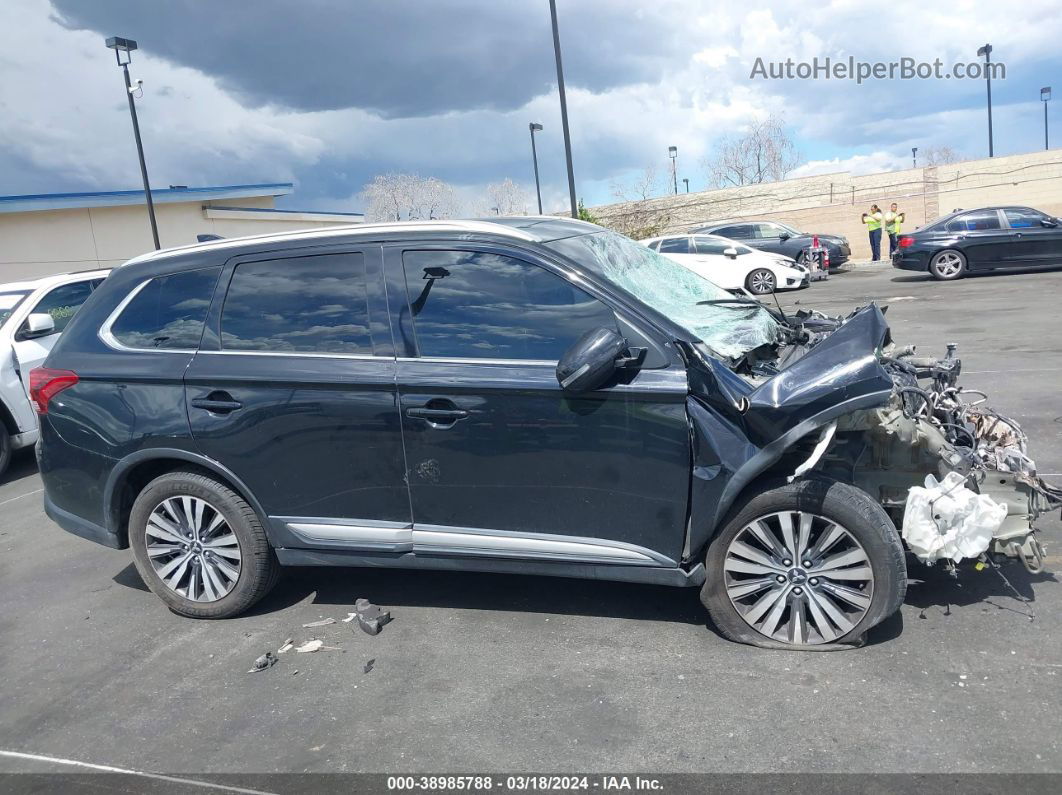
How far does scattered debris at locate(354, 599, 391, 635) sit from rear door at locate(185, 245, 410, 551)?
1.26ft

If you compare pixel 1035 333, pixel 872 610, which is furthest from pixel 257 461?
pixel 1035 333

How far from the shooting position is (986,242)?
18312mm

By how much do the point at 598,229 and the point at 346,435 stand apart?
1.86m

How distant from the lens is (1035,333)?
10602mm

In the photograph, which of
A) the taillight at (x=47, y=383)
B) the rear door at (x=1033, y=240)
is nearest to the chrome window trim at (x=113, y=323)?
the taillight at (x=47, y=383)

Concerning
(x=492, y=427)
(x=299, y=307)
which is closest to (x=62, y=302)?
(x=299, y=307)

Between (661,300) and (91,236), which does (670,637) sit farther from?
(91,236)

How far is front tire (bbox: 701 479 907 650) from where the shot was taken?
354 centimetres

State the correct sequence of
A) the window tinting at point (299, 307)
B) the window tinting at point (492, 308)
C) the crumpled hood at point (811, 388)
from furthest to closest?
1. the window tinting at point (299, 307)
2. the window tinting at point (492, 308)
3. the crumpled hood at point (811, 388)

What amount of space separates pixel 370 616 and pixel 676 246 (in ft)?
60.5

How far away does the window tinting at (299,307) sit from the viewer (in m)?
4.15

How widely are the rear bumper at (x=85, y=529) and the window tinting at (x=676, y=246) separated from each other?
714 inches

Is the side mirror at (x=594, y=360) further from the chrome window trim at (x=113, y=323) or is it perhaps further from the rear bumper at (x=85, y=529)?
the rear bumper at (x=85, y=529)

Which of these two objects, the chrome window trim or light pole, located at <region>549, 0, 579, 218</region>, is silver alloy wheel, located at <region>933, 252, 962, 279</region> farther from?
the chrome window trim
